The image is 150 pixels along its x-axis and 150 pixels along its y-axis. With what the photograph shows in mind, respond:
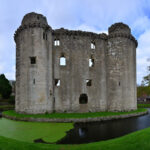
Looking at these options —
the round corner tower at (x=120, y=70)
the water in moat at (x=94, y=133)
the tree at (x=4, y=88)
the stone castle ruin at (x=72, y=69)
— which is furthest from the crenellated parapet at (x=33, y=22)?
the tree at (x=4, y=88)

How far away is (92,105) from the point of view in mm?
19688

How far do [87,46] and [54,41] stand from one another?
449 cm

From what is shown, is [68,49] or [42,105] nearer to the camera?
[42,105]

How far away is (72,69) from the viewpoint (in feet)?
63.9

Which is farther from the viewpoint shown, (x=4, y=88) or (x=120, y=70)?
(x=4, y=88)

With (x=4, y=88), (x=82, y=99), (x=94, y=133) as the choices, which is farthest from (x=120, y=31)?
(x=4, y=88)

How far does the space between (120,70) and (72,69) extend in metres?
6.57

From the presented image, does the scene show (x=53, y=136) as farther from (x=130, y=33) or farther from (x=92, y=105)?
(x=130, y=33)

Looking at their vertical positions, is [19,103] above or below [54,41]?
below

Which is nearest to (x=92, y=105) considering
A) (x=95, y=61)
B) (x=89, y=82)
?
(x=89, y=82)

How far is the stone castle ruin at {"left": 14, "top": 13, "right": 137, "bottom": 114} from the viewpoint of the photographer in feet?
55.7

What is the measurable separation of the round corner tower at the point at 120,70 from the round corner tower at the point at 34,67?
8302mm

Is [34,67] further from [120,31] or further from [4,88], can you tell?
[4,88]

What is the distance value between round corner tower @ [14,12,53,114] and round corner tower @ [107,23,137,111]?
8.30 meters
